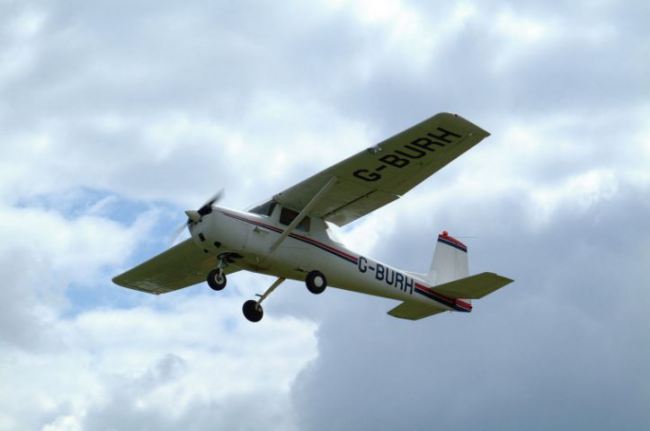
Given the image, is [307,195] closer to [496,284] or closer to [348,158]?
[348,158]

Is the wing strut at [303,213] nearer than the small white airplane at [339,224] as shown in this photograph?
No

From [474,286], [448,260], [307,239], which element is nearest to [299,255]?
[307,239]

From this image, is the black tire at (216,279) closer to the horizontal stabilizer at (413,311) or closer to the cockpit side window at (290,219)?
the cockpit side window at (290,219)

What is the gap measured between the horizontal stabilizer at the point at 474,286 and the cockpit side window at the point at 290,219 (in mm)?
3555

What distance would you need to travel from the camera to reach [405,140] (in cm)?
1930

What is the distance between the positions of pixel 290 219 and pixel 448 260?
5.46m

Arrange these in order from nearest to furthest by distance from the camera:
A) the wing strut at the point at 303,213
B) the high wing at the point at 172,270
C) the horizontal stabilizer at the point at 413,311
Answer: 1. the wing strut at the point at 303,213
2. the horizontal stabilizer at the point at 413,311
3. the high wing at the point at 172,270

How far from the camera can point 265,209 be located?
20828 millimetres

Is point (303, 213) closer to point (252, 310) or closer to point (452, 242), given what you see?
point (252, 310)

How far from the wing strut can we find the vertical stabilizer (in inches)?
179

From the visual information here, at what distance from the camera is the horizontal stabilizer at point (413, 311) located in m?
23.2

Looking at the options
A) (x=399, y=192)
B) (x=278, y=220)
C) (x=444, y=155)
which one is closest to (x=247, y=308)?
(x=278, y=220)

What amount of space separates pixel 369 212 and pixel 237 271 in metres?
3.72

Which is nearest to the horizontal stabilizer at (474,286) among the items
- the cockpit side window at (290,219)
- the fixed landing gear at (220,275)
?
the cockpit side window at (290,219)
